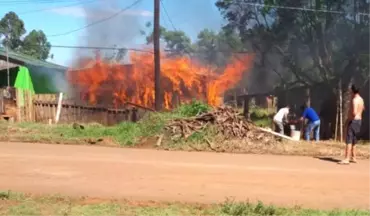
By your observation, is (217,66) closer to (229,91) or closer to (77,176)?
(229,91)

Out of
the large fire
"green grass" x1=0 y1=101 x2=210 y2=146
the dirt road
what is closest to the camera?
the dirt road

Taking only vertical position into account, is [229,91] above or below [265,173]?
above

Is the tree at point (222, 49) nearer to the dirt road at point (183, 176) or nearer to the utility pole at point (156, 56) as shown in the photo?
the utility pole at point (156, 56)

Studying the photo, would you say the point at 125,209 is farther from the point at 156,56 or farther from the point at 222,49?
the point at 222,49

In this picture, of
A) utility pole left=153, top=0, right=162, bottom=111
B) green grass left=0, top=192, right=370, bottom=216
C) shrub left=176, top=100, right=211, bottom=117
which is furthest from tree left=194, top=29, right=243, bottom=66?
green grass left=0, top=192, right=370, bottom=216

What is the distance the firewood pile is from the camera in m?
13.5

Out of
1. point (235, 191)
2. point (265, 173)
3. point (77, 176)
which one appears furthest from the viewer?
point (265, 173)

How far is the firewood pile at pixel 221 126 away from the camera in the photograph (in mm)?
13461

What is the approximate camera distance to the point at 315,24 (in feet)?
88.1

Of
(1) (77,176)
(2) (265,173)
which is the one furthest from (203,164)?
(1) (77,176)

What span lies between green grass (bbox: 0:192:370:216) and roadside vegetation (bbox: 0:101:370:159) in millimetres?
6409

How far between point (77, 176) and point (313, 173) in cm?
438

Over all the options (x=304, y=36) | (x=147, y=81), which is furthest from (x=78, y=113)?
(x=304, y=36)

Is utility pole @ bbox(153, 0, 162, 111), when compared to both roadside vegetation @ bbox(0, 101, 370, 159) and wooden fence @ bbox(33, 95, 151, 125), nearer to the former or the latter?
wooden fence @ bbox(33, 95, 151, 125)
